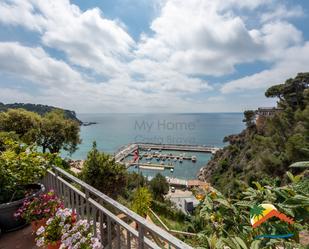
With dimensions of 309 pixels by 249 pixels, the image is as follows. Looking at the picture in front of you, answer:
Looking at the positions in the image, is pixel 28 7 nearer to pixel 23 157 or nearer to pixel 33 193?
pixel 23 157

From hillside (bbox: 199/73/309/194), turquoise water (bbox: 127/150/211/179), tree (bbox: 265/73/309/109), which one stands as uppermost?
tree (bbox: 265/73/309/109)

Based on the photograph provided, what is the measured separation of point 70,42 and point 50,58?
1.75 m

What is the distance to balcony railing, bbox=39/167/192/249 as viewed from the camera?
1.18 m

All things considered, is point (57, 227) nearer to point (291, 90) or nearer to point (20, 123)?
point (20, 123)

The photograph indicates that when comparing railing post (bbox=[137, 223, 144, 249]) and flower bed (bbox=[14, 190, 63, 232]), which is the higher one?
railing post (bbox=[137, 223, 144, 249])

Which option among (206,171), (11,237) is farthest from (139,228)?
(206,171)

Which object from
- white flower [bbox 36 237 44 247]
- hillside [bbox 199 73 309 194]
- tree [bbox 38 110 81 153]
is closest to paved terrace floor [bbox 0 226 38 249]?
white flower [bbox 36 237 44 247]

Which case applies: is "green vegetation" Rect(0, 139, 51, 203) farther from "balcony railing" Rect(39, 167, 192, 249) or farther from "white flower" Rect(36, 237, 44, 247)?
"white flower" Rect(36, 237, 44, 247)

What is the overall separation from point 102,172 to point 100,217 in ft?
17.5

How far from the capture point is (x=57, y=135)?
49.1 feet

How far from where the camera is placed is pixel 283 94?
30.5 m

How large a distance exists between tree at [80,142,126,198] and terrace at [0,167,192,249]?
382 cm

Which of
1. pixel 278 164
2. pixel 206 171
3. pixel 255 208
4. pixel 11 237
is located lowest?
pixel 206 171

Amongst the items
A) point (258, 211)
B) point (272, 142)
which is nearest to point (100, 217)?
point (258, 211)
